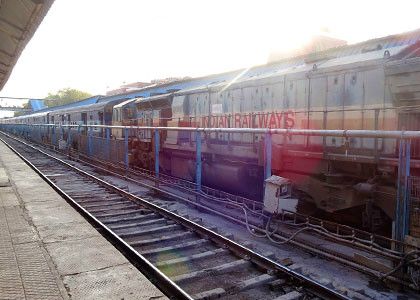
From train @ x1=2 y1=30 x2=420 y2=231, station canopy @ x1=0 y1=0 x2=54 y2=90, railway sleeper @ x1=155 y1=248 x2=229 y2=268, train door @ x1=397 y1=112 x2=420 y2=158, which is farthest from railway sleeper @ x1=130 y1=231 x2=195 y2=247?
train door @ x1=397 y1=112 x2=420 y2=158

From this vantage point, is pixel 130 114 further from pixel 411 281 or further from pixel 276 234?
pixel 411 281

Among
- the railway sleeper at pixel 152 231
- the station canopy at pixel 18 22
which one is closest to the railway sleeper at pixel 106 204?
the railway sleeper at pixel 152 231

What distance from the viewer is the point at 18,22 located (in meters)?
5.88

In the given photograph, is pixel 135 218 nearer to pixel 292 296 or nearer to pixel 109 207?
pixel 109 207

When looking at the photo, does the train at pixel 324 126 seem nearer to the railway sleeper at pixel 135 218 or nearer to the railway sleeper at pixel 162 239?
the railway sleeper at pixel 162 239

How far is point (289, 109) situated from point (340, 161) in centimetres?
237

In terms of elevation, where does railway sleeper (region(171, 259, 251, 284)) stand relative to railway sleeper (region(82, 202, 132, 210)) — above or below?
above

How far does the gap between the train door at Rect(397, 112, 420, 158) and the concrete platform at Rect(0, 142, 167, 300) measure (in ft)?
16.9

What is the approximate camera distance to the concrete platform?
10.5 ft

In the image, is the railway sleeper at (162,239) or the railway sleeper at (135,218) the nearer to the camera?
the railway sleeper at (162,239)

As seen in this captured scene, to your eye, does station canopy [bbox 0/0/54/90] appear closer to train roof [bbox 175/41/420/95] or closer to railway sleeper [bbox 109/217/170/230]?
railway sleeper [bbox 109/217/170/230]

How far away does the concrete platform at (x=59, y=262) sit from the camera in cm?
319

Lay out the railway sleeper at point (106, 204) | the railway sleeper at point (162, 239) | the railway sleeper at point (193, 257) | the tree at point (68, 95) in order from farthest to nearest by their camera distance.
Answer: the tree at point (68, 95)
the railway sleeper at point (106, 204)
the railway sleeper at point (162, 239)
the railway sleeper at point (193, 257)

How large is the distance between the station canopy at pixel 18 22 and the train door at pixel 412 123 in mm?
6243
